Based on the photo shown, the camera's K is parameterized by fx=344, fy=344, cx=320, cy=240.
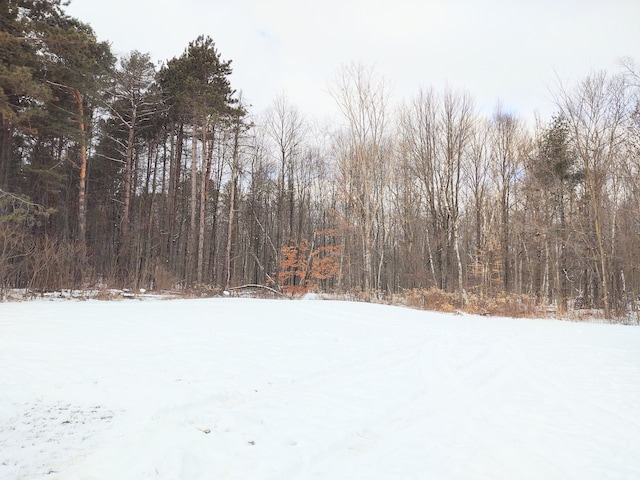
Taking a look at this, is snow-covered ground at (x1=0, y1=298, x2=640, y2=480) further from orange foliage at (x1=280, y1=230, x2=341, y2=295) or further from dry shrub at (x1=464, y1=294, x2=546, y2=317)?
orange foliage at (x1=280, y1=230, x2=341, y2=295)

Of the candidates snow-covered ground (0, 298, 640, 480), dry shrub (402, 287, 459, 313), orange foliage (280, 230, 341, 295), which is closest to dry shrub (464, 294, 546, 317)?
dry shrub (402, 287, 459, 313)

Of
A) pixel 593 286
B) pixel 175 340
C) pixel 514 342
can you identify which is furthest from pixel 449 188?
pixel 175 340

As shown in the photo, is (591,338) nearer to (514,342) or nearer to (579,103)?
(514,342)

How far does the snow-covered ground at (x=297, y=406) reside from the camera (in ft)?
8.27

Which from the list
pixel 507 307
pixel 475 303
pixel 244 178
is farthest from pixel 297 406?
pixel 244 178

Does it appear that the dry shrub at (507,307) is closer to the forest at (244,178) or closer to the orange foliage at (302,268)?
the forest at (244,178)

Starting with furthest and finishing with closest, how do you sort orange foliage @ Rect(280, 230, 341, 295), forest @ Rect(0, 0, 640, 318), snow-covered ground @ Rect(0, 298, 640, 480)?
orange foliage @ Rect(280, 230, 341, 295)
forest @ Rect(0, 0, 640, 318)
snow-covered ground @ Rect(0, 298, 640, 480)

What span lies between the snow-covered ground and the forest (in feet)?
27.5

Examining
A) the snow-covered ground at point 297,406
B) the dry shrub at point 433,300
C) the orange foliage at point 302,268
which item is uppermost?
the orange foliage at point 302,268

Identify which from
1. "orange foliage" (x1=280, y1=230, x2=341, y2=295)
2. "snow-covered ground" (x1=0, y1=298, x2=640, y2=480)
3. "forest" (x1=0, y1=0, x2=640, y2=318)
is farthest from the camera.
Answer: "orange foliage" (x1=280, y1=230, x2=341, y2=295)

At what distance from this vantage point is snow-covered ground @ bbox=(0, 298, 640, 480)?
2521mm

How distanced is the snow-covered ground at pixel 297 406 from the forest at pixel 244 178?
330 inches

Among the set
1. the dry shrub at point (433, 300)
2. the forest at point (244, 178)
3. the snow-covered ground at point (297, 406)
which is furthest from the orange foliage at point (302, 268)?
the snow-covered ground at point (297, 406)

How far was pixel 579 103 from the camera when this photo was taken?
52.4 feet
